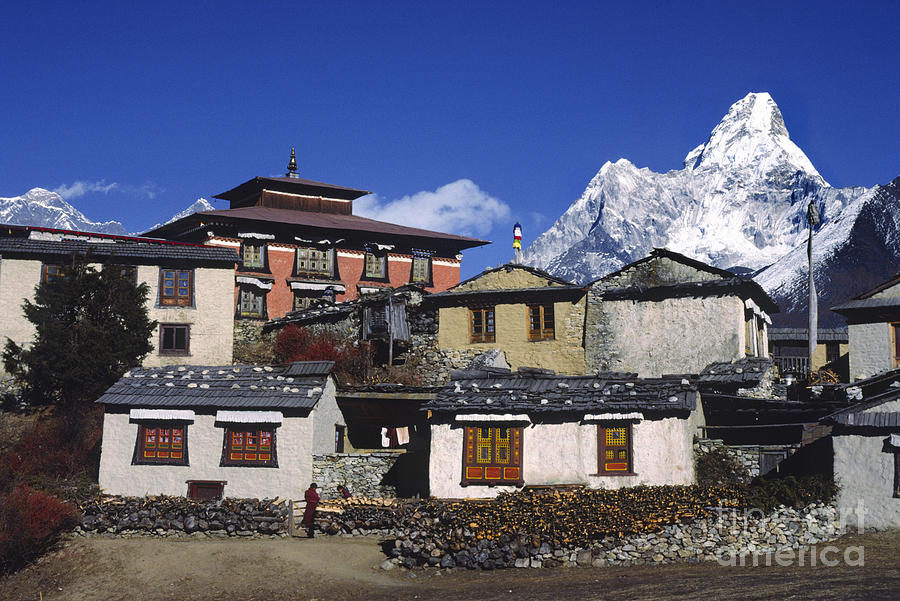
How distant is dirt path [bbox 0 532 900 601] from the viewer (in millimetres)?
18359

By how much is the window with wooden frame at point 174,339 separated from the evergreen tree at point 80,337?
186cm

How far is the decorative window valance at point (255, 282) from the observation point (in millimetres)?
48656

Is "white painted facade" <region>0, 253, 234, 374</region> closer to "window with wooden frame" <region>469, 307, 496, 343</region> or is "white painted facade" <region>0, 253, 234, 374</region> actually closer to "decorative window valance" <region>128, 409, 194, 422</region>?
"decorative window valance" <region>128, 409, 194, 422</region>

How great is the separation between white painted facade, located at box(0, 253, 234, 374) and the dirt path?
14.3m

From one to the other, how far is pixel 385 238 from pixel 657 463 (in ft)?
107

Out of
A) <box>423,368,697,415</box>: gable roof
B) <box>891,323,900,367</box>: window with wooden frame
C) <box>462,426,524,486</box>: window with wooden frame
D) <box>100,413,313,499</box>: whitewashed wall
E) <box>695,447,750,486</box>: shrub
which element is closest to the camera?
<box>695,447,750,486</box>: shrub

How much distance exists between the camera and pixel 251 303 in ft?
161

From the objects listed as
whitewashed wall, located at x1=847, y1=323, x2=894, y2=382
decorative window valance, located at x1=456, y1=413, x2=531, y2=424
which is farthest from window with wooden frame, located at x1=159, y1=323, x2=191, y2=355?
whitewashed wall, located at x1=847, y1=323, x2=894, y2=382

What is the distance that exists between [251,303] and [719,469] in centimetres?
3080

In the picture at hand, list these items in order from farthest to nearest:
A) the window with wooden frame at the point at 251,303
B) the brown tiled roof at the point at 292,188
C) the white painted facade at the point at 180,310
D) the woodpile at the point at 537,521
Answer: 1. the brown tiled roof at the point at 292,188
2. the window with wooden frame at the point at 251,303
3. the white painted facade at the point at 180,310
4. the woodpile at the point at 537,521

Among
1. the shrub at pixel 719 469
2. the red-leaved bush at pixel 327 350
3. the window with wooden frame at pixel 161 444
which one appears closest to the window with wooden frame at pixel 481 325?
the red-leaved bush at pixel 327 350

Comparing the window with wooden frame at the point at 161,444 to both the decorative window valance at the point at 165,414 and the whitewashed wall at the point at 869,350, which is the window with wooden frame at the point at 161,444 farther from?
the whitewashed wall at the point at 869,350

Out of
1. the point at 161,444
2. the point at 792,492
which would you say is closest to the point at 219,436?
the point at 161,444

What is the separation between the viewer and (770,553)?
2142 cm
